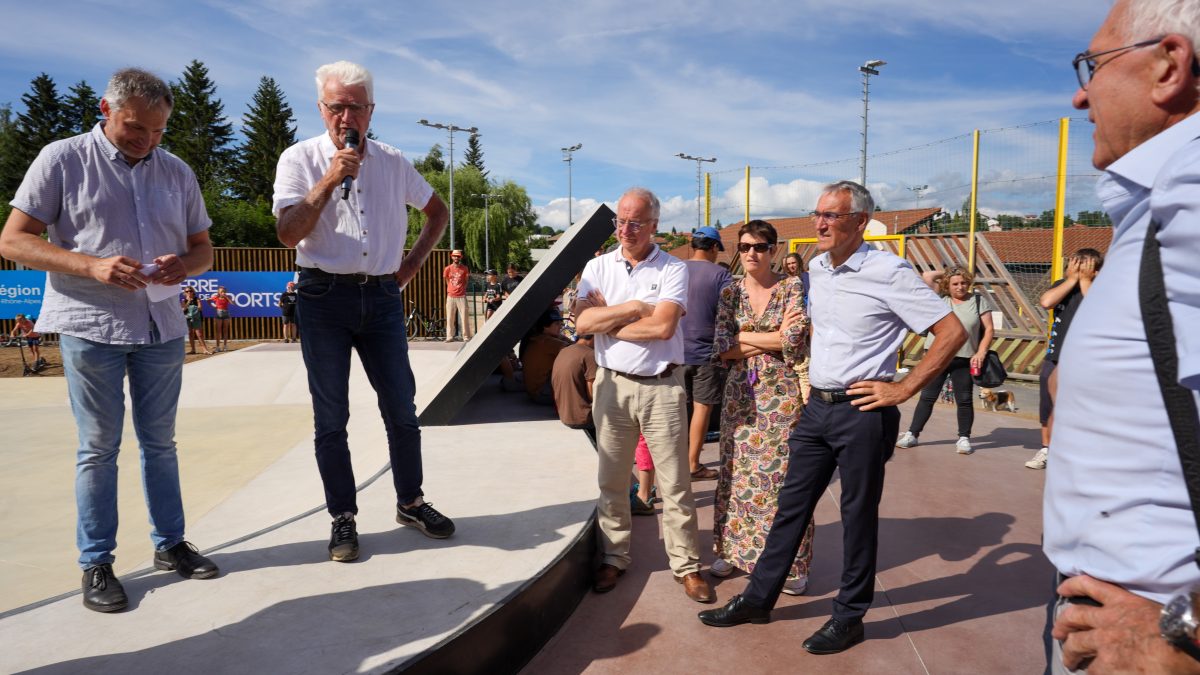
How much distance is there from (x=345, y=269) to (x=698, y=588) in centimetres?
215

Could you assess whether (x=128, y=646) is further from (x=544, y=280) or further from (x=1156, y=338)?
(x=544, y=280)

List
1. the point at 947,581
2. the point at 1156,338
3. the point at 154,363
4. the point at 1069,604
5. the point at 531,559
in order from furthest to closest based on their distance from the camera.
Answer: the point at 947,581
the point at 531,559
the point at 154,363
the point at 1069,604
the point at 1156,338

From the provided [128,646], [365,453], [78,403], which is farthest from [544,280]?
[128,646]

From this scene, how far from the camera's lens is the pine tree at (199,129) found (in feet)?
184

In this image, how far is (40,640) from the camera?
2152 mm

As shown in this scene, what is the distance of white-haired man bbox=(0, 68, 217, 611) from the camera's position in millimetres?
2354

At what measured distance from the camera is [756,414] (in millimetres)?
3379

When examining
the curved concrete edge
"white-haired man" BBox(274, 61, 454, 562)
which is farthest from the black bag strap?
"white-haired man" BBox(274, 61, 454, 562)

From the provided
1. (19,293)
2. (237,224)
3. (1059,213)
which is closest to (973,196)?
(1059,213)

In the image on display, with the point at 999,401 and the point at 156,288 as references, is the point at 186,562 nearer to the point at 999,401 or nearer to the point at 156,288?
the point at 156,288

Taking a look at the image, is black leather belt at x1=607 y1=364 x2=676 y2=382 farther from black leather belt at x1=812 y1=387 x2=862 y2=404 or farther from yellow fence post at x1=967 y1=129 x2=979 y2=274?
yellow fence post at x1=967 y1=129 x2=979 y2=274

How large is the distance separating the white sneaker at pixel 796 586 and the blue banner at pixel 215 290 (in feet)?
55.6

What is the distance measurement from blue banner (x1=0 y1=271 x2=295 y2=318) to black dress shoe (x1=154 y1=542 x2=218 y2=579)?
53.1 feet

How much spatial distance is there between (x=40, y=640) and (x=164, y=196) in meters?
1.60
